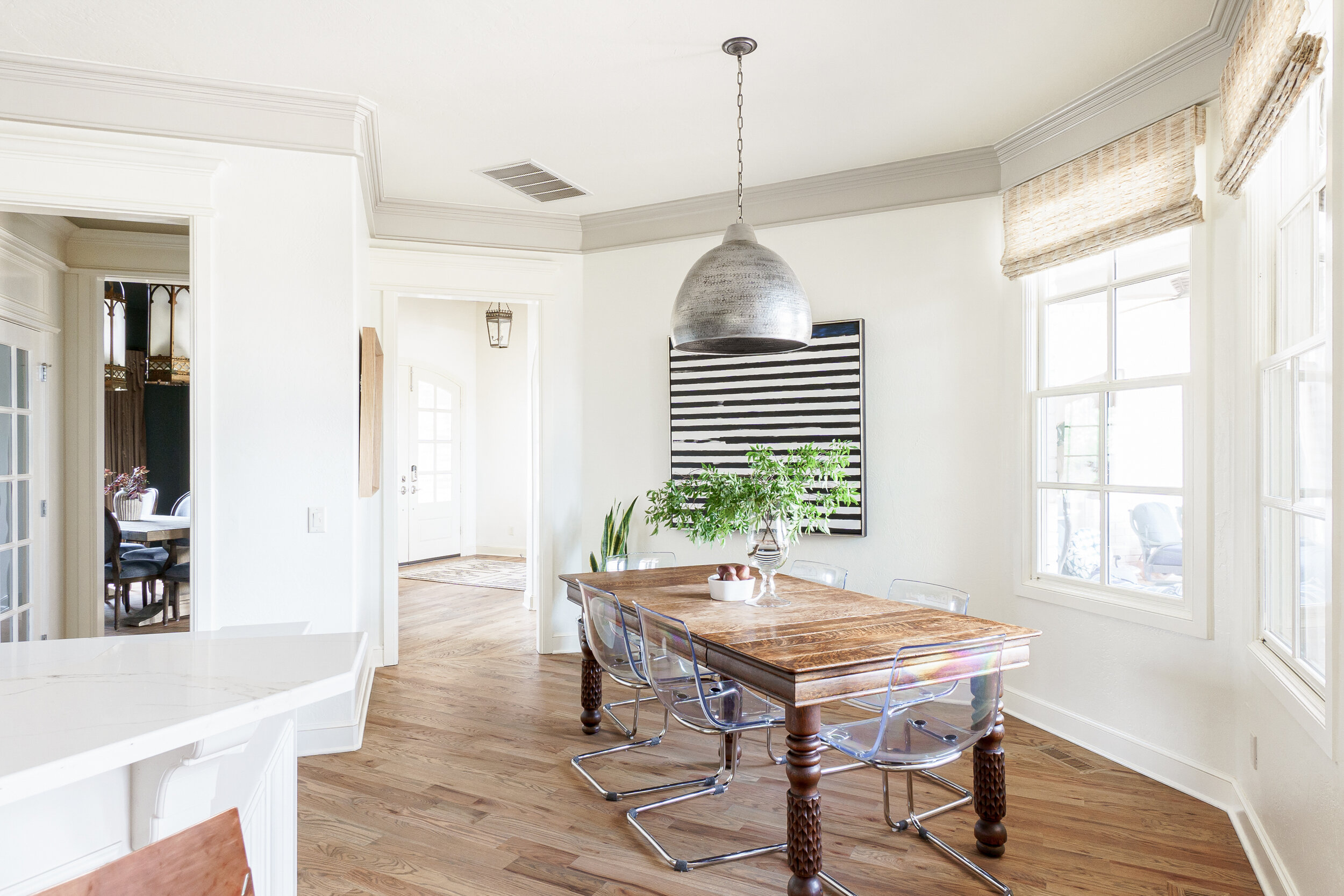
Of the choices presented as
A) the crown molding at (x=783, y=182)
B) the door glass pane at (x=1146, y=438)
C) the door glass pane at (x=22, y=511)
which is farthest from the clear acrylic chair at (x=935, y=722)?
the door glass pane at (x=22, y=511)

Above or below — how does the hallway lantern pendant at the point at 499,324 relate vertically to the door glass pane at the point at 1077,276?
above

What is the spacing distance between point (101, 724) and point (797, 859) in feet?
5.29

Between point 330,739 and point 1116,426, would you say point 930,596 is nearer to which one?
point 1116,426

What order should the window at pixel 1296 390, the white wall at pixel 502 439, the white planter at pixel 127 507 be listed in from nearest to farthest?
1. the window at pixel 1296 390
2. the white planter at pixel 127 507
3. the white wall at pixel 502 439

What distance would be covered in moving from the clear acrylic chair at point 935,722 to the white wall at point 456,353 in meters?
7.15

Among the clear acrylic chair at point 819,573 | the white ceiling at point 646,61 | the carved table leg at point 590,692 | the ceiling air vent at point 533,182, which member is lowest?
the carved table leg at point 590,692

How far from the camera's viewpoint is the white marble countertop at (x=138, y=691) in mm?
1110

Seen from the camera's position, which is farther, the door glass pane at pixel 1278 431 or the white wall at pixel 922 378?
the white wall at pixel 922 378

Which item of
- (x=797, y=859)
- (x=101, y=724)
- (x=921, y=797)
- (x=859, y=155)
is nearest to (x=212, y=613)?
(x=101, y=724)

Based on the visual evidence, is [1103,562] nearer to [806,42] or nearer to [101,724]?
[806,42]

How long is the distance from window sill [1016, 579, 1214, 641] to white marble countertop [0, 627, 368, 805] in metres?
2.74

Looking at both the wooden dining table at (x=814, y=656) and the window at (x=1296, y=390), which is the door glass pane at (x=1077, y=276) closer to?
the window at (x=1296, y=390)

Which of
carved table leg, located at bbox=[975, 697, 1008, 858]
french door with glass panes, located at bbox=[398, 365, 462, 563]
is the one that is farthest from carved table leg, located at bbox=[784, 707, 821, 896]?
french door with glass panes, located at bbox=[398, 365, 462, 563]

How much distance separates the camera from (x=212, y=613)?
3.18m
